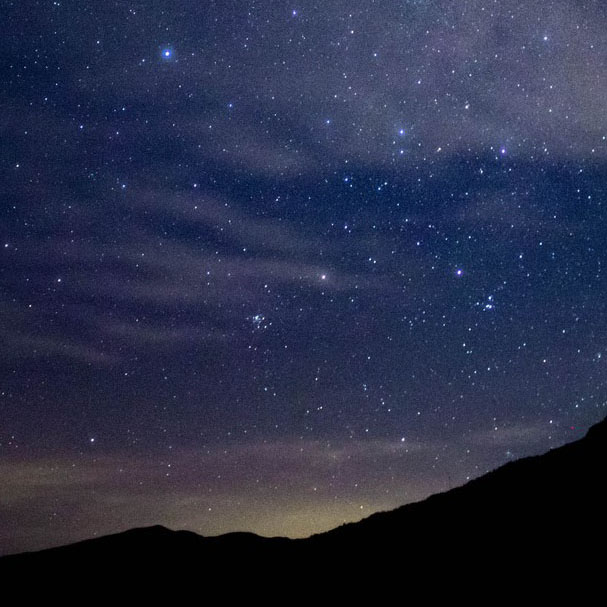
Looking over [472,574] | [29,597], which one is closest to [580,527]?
[472,574]

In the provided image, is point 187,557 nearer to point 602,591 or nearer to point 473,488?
point 473,488

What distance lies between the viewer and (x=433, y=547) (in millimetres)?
12578

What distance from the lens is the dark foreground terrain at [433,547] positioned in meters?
9.97

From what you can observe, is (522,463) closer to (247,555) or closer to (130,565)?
(247,555)

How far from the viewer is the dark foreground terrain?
32.7 feet

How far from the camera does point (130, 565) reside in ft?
60.0

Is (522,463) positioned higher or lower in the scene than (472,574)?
higher

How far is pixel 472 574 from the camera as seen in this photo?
34.2 feet

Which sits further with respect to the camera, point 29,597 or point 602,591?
point 29,597

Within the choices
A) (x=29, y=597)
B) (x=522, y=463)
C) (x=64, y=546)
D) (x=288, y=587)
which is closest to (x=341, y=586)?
(x=288, y=587)

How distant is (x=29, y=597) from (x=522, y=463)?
1363 cm

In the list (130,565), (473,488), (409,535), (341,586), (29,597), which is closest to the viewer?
(341,586)

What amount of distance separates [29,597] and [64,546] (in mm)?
4711

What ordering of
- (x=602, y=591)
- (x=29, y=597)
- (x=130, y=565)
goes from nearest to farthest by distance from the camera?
(x=602, y=591) < (x=29, y=597) < (x=130, y=565)
